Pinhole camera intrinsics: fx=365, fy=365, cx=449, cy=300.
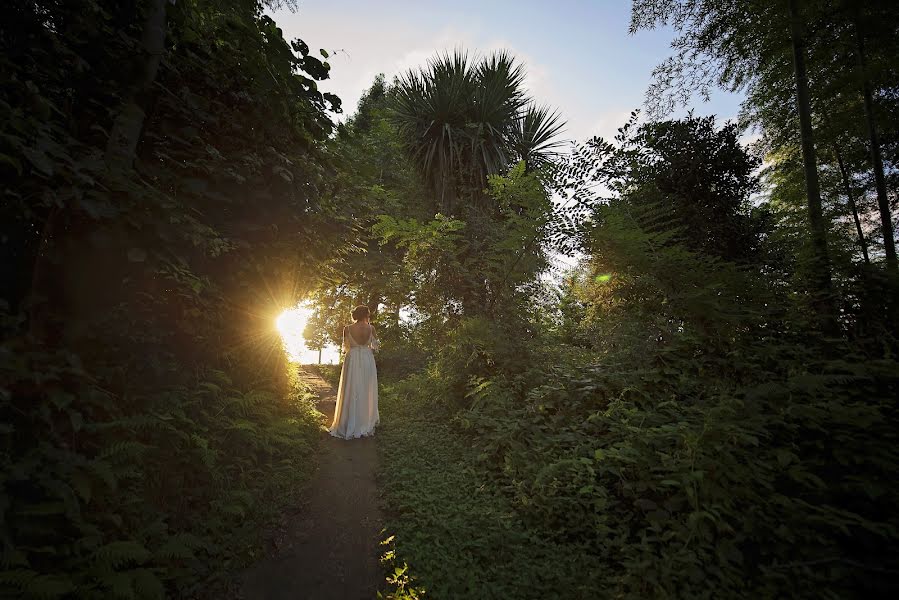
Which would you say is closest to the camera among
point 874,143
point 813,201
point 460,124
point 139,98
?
point 139,98

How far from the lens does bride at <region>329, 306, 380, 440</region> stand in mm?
5504

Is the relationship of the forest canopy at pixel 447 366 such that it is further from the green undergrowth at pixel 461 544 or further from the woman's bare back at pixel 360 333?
the woman's bare back at pixel 360 333

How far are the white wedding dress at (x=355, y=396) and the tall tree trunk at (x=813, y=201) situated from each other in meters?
5.45

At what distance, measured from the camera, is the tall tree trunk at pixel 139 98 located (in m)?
2.18

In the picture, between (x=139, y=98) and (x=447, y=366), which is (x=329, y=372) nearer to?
(x=447, y=366)

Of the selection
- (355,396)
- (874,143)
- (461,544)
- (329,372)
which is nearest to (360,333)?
(355,396)

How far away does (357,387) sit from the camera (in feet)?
18.4

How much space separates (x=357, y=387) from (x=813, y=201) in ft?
21.1

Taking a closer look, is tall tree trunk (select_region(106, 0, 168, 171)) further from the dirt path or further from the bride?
the bride

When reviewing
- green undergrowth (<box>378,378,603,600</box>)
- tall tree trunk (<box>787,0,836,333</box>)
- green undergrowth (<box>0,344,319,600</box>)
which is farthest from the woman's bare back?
tall tree trunk (<box>787,0,836,333</box>)

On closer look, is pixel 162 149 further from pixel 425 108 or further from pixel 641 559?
pixel 425 108

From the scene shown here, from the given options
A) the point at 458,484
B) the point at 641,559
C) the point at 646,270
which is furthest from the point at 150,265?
the point at 646,270

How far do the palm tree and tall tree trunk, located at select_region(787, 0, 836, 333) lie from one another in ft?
18.7

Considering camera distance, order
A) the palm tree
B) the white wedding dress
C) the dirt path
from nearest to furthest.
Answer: the dirt path < the white wedding dress < the palm tree
